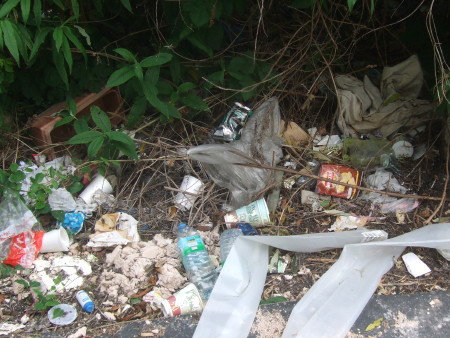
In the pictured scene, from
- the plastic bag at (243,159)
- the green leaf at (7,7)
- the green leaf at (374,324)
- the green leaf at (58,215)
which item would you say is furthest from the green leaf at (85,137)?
the green leaf at (374,324)

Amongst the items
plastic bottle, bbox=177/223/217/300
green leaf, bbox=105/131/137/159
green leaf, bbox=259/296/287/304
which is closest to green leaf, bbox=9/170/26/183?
green leaf, bbox=105/131/137/159

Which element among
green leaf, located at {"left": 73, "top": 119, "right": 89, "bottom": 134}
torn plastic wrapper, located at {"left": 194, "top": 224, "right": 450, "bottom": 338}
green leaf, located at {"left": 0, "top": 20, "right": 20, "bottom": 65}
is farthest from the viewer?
green leaf, located at {"left": 73, "top": 119, "right": 89, "bottom": 134}

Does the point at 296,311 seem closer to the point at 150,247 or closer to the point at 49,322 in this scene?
the point at 150,247

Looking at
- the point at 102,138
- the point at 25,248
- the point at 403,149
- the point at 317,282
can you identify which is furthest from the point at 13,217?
the point at 403,149

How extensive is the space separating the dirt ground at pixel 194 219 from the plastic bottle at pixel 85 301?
0.08ft

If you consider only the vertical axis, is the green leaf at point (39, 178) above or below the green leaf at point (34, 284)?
above

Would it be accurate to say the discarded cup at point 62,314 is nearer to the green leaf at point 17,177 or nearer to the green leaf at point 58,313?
the green leaf at point 58,313

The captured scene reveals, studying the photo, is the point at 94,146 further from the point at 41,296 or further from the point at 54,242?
the point at 41,296

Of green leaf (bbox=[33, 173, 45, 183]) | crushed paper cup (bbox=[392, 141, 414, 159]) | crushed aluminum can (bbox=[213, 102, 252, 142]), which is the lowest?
crushed paper cup (bbox=[392, 141, 414, 159])

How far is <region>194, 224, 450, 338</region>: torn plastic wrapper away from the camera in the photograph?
160 centimetres

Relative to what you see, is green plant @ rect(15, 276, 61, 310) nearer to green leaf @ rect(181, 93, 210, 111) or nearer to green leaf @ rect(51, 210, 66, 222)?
green leaf @ rect(51, 210, 66, 222)

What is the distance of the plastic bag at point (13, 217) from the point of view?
1958mm

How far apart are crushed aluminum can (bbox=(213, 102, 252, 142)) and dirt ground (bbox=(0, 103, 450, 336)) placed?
108 millimetres

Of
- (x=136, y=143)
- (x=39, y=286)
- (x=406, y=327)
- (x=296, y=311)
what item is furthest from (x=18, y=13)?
(x=406, y=327)
